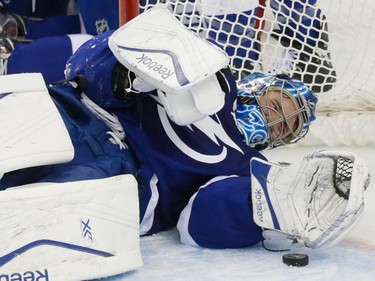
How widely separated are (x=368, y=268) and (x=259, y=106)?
0.46 meters

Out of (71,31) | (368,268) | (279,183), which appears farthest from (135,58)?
(71,31)

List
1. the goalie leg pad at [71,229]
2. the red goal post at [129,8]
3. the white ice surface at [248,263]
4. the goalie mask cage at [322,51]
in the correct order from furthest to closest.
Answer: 1. the goalie mask cage at [322,51]
2. the red goal post at [129,8]
3. the white ice surface at [248,263]
4. the goalie leg pad at [71,229]

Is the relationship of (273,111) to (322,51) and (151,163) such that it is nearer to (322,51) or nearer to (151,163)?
(151,163)

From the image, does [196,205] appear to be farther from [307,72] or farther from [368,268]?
[307,72]

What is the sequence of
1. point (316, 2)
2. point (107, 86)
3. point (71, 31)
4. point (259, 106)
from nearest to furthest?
point (107, 86)
point (259, 106)
point (316, 2)
point (71, 31)

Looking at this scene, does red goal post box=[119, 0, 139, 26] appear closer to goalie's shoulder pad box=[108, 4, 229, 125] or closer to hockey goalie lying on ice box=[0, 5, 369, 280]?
hockey goalie lying on ice box=[0, 5, 369, 280]

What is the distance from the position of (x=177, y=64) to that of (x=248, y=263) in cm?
33

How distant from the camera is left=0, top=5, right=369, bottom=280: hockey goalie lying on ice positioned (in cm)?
119

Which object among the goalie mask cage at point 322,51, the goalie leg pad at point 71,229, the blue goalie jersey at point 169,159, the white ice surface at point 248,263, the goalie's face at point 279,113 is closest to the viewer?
the goalie leg pad at point 71,229

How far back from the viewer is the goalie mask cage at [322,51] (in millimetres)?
2225

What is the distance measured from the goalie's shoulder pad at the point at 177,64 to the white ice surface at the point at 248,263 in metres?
0.22

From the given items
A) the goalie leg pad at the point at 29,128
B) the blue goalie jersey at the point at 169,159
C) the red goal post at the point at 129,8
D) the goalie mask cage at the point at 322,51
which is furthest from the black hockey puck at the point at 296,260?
the goalie mask cage at the point at 322,51

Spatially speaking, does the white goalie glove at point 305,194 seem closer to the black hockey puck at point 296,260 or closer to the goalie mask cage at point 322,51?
the black hockey puck at point 296,260

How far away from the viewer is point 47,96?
4.44 feet
